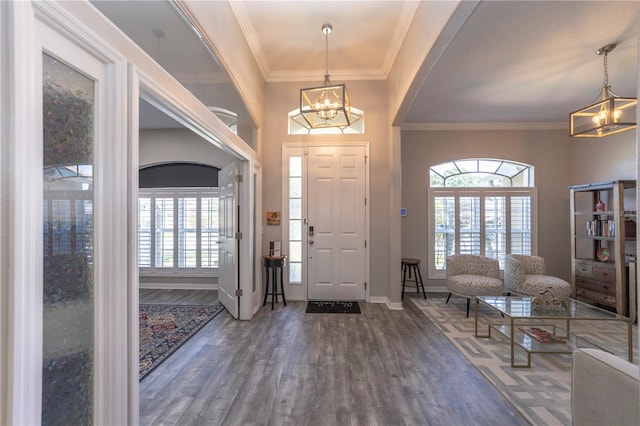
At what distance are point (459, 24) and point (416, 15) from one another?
1043 millimetres

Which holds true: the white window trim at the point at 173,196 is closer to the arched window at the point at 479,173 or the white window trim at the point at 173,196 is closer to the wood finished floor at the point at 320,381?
the wood finished floor at the point at 320,381

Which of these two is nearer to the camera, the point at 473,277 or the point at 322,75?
the point at 473,277

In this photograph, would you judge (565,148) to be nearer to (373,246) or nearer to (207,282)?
(373,246)

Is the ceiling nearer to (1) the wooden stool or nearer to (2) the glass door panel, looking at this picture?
(2) the glass door panel

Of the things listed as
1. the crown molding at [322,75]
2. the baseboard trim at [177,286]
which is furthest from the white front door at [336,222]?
the baseboard trim at [177,286]

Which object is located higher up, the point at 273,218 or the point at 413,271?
the point at 273,218

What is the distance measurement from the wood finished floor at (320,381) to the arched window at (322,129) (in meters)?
2.94

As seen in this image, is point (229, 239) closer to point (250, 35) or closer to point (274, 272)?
point (274, 272)

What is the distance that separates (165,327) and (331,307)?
7.17 ft

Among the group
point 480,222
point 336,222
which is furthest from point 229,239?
point 480,222

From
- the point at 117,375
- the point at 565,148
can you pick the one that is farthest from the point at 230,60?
the point at 565,148

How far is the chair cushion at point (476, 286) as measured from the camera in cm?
385

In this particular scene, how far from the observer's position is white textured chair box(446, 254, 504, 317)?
152 inches

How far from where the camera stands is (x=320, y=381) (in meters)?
2.27
